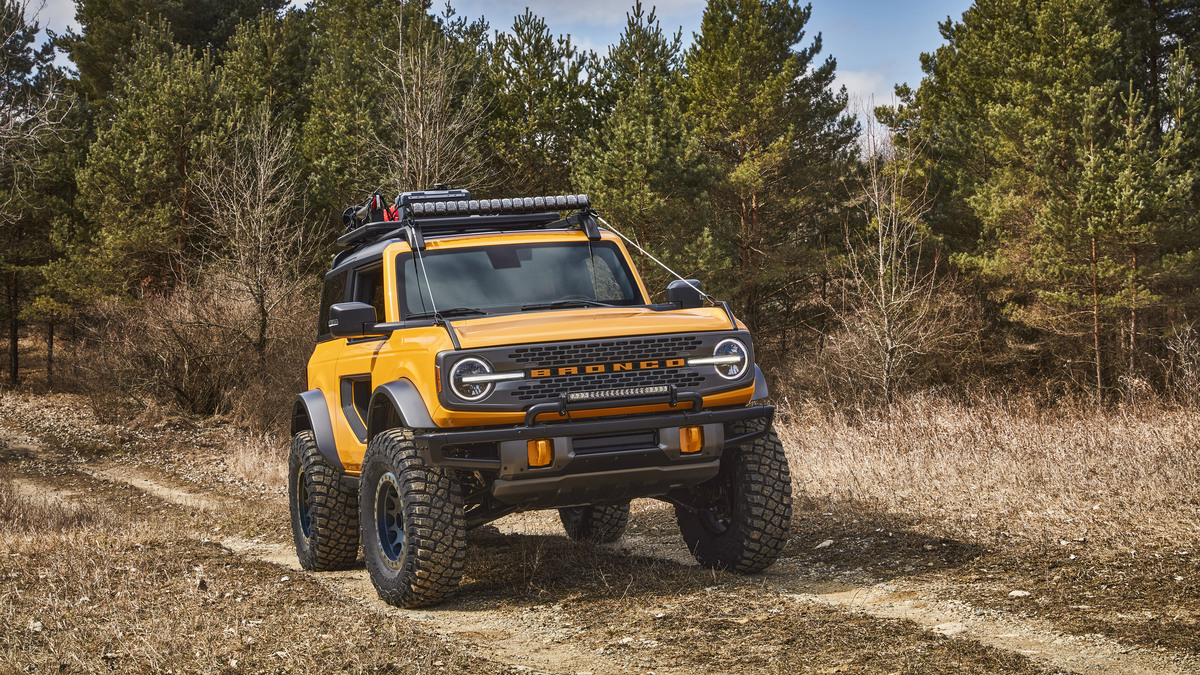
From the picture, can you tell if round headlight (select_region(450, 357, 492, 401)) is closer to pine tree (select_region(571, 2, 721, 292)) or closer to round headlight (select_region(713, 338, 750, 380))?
round headlight (select_region(713, 338, 750, 380))

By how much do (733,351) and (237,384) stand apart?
2272cm

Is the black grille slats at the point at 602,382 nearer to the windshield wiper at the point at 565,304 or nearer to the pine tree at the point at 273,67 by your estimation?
the windshield wiper at the point at 565,304

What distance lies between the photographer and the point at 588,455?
18.2 feet

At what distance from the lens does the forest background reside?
81.9 feet

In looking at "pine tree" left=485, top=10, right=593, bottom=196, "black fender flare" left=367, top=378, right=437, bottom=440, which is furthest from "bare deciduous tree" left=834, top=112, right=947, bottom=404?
"black fender flare" left=367, top=378, right=437, bottom=440

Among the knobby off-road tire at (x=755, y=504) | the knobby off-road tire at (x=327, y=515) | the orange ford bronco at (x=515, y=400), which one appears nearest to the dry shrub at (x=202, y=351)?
the knobby off-road tire at (x=327, y=515)

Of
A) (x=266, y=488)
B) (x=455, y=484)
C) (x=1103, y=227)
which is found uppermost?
(x=1103, y=227)

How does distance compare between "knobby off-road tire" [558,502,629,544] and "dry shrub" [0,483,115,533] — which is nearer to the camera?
"knobby off-road tire" [558,502,629,544]

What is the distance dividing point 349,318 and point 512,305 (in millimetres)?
1066

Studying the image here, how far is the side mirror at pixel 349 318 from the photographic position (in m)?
6.25

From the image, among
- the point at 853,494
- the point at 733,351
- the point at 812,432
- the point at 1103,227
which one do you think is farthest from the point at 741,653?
the point at 1103,227

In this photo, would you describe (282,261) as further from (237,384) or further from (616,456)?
(616,456)

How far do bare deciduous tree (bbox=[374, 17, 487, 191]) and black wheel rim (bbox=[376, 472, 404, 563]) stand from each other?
63.5 ft

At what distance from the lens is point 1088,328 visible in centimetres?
2688
